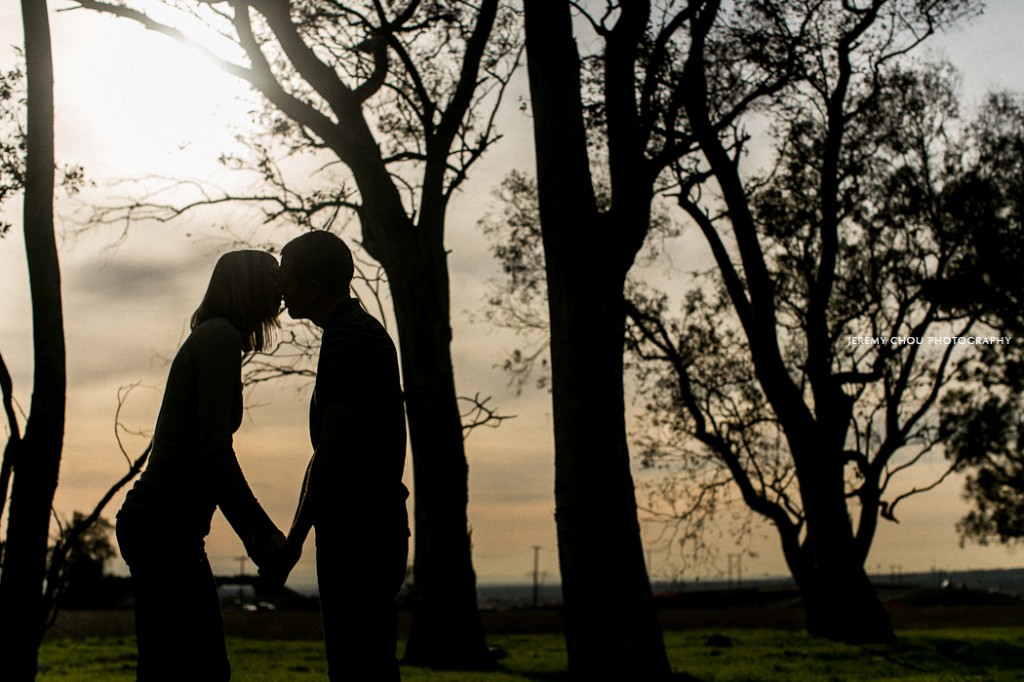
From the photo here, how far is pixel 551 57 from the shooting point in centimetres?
1341

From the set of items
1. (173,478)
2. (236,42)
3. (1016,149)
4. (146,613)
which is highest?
(1016,149)

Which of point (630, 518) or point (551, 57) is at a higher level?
point (551, 57)

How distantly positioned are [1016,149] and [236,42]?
19826 millimetres

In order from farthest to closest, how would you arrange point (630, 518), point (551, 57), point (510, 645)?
point (510, 645), point (551, 57), point (630, 518)

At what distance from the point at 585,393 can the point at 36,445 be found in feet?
19.6

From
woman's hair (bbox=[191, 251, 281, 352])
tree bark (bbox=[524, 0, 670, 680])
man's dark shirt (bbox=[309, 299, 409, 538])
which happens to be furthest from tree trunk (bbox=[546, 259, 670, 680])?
man's dark shirt (bbox=[309, 299, 409, 538])

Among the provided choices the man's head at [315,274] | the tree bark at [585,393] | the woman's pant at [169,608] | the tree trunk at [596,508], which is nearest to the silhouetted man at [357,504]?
the man's head at [315,274]

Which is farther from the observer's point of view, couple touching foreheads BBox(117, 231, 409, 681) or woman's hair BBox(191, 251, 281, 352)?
woman's hair BBox(191, 251, 281, 352)

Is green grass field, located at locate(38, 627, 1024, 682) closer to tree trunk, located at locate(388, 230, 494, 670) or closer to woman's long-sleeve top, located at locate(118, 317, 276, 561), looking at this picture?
tree trunk, located at locate(388, 230, 494, 670)

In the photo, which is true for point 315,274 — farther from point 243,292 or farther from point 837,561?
point 837,561

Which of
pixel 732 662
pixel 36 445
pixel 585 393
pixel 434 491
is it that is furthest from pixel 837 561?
pixel 36 445

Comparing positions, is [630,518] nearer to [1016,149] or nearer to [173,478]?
[173,478]

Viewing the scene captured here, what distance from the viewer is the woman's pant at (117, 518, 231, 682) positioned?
152 inches

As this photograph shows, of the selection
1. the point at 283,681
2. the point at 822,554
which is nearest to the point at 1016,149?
the point at 822,554
